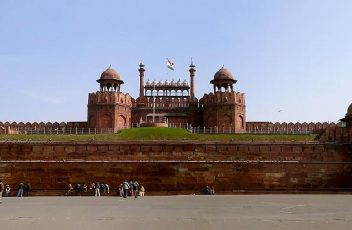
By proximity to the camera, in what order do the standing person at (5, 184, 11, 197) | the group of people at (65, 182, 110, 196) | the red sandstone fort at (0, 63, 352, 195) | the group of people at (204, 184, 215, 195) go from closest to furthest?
1. the group of people at (65, 182, 110, 196)
2. the standing person at (5, 184, 11, 197)
3. the group of people at (204, 184, 215, 195)
4. the red sandstone fort at (0, 63, 352, 195)

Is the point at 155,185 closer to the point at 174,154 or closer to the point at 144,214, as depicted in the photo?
the point at 174,154

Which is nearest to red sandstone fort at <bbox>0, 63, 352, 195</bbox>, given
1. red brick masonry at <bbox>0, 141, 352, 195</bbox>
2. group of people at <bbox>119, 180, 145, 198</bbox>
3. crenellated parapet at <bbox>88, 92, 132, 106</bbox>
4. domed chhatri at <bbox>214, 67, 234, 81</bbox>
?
red brick masonry at <bbox>0, 141, 352, 195</bbox>

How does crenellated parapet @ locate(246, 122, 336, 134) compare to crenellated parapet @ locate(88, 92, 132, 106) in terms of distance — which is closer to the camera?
crenellated parapet @ locate(88, 92, 132, 106)

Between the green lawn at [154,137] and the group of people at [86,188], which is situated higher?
the green lawn at [154,137]

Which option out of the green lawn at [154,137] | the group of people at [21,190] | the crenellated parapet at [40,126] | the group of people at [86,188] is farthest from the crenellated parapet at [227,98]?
the group of people at [21,190]

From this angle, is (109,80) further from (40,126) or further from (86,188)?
(86,188)

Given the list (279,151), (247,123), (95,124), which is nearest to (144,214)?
(279,151)

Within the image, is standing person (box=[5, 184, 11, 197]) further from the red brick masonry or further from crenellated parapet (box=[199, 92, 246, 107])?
crenellated parapet (box=[199, 92, 246, 107])

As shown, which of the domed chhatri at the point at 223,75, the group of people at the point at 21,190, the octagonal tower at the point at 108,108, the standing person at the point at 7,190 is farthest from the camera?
the domed chhatri at the point at 223,75

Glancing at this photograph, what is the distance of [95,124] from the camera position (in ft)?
143

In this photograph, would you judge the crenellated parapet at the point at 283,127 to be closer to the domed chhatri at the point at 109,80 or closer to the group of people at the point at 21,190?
the domed chhatri at the point at 109,80

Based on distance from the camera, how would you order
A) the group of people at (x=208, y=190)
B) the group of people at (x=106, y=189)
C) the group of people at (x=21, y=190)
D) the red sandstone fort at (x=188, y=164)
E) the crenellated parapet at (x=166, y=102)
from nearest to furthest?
the group of people at (x=106, y=189)
the group of people at (x=21, y=190)
the group of people at (x=208, y=190)
the red sandstone fort at (x=188, y=164)
the crenellated parapet at (x=166, y=102)

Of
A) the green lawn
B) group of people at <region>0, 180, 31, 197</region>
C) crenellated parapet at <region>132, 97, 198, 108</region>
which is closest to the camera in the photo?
group of people at <region>0, 180, 31, 197</region>

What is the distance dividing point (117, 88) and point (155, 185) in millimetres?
18962
